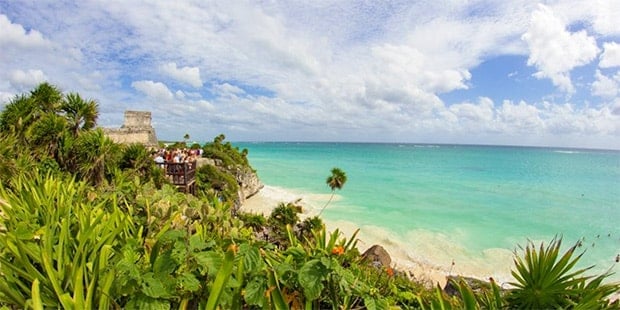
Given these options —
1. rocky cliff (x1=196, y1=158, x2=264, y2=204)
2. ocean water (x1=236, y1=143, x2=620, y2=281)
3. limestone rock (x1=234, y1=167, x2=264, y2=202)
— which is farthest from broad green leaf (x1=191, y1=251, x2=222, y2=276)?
limestone rock (x1=234, y1=167, x2=264, y2=202)

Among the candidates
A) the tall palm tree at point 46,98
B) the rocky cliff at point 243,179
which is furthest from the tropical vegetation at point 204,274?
the rocky cliff at point 243,179

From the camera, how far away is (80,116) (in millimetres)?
9914

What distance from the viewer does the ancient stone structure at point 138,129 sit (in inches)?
881

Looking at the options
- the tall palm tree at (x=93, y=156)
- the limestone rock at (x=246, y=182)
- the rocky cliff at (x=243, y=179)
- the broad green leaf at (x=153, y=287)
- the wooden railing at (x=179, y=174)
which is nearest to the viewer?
the broad green leaf at (x=153, y=287)

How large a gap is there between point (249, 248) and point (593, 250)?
23117mm

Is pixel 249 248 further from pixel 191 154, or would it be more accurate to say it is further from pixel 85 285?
pixel 191 154

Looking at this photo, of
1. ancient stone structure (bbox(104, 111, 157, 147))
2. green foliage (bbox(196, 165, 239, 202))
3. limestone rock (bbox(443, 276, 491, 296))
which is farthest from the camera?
ancient stone structure (bbox(104, 111, 157, 147))

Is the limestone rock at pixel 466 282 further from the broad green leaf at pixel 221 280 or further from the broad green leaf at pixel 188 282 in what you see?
the broad green leaf at pixel 188 282

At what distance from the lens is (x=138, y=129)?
2369 centimetres

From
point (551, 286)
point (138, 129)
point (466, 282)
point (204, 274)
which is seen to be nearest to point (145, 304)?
point (204, 274)

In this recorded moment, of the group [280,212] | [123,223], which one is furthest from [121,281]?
[280,212]

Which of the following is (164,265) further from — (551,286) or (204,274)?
(551,286)

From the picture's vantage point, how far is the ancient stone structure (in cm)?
2238

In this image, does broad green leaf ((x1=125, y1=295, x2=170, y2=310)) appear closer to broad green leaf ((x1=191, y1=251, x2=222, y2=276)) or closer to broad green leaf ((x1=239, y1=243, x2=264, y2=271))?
broad green leaf ((x1=191, y1=251, x2=222, y2=276))
